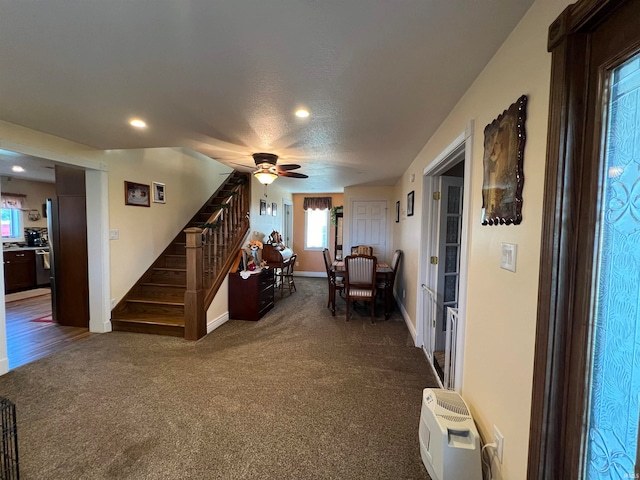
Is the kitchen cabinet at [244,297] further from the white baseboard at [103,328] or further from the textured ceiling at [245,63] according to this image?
the textured ceiling at [245,63]

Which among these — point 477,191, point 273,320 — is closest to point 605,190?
point 477,191

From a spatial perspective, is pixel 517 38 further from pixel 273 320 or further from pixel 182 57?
pixel 273 320

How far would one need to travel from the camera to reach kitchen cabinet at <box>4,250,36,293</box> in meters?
5.33

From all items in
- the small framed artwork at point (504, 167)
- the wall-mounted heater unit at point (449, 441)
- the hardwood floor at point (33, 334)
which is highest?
the small framed artwork at point (504, 167)

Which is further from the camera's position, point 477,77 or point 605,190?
point 477,77

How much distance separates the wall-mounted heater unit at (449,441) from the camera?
1.33 m

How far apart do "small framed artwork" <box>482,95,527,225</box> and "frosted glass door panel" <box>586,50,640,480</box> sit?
33 centimetres

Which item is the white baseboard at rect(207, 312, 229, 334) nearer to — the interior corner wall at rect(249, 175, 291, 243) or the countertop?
the interior corner wall at rect(249, 175, 291, 243)

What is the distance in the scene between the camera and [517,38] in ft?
4.08

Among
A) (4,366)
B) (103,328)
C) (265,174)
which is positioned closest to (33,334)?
(103,328)

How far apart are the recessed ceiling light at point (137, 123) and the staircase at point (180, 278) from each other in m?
1.19

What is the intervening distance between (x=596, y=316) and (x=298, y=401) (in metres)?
1.94

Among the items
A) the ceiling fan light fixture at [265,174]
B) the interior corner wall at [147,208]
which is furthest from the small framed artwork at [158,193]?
the ceiling fan light fixture at [265,174]

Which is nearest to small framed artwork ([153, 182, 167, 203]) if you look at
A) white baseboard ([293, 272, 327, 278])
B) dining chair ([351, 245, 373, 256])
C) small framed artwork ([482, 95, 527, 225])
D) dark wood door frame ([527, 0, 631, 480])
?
dining chair ([351, 245, 373, 256])
